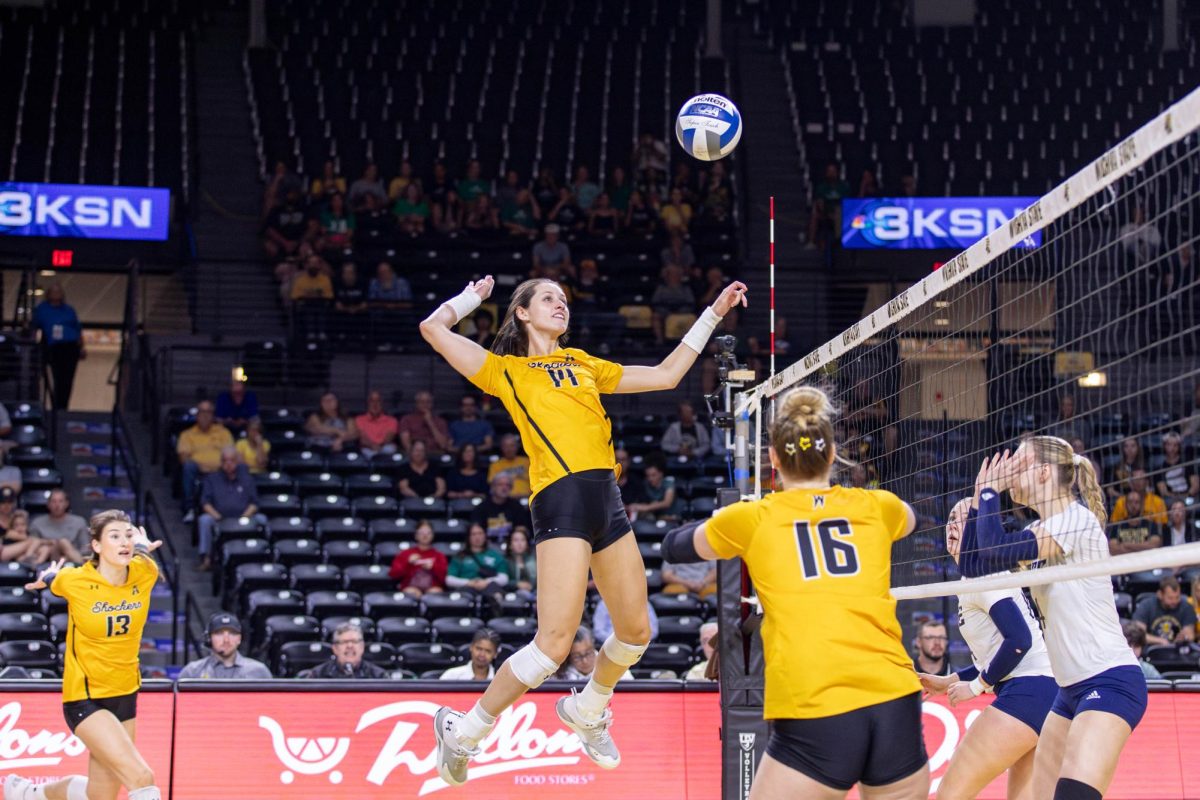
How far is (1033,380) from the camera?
35.0 feet

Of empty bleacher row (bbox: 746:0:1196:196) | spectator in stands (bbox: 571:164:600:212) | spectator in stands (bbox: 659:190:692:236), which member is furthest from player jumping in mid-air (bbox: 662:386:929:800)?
empty bleacher row (bbox: 746:0:1196:196)

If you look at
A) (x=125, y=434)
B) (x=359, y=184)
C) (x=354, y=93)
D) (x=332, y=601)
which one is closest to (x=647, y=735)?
(x=332, y=601)

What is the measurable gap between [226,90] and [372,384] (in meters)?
8.32

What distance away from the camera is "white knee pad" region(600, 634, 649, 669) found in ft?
22.5

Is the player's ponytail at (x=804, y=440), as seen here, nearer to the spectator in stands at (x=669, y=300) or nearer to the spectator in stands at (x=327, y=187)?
the spectator in stands at (x=669, y=300)

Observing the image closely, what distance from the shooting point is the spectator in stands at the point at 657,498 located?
50.8ft

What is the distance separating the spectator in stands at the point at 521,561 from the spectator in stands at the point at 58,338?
23.2ft

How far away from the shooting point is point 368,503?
15.4 m

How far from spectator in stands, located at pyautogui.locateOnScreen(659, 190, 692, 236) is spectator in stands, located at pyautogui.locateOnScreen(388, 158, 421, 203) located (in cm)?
352

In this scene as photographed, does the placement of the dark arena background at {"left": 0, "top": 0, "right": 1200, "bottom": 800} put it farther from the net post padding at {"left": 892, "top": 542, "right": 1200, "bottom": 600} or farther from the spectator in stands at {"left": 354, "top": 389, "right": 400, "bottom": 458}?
the net post padding at {"left": 892, "top": 542, "right": 1200, "bottom": 600}

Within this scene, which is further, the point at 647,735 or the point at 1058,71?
the point at 1058,71

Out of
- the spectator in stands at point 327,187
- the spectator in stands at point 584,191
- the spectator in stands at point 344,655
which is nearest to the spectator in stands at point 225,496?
the spectator in stands at point 344,655

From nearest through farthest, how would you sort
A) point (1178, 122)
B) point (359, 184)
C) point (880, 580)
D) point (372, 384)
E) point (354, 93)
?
point (880, 580), point (1178, 122), point (372, 384), point (359, 184), point (354, 93)

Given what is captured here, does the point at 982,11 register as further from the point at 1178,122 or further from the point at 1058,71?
the point at 1178,122
